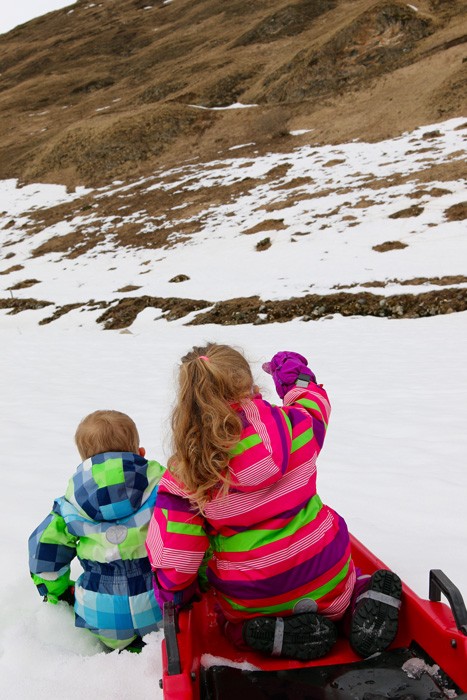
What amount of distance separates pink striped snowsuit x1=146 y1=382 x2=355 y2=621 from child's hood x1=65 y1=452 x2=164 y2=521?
8.3 inches

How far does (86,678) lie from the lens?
2.20m

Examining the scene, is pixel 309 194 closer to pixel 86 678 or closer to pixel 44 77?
pixel 86 678

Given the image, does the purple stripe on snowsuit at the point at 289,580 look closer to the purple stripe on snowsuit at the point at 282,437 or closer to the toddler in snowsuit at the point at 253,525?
the toddler in snowsuit at the point at 253,525

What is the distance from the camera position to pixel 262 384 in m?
2.78

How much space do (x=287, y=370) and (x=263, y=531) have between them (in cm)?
82

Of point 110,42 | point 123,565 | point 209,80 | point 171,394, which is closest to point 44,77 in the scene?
point 110,42

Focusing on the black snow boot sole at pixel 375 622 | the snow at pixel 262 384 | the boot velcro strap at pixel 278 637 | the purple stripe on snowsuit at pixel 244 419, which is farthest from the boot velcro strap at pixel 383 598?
the purple stripe on snowsuit at pixel 244 419

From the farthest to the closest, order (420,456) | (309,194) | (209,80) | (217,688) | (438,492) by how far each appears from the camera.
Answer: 1. (209,80)
2. (309,194)
3. (420,456)
4. (438,492)
5. (217,688)

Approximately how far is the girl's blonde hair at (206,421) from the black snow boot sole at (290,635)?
0.50 meters

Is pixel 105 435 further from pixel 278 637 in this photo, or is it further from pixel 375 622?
pixel 375 622

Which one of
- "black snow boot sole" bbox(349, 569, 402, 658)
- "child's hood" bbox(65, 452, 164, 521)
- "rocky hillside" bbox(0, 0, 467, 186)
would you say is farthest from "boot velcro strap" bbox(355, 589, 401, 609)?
"rocky hillside" bbox(0, 0, 467, 186)

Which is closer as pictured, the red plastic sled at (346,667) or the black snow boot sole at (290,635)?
the red plastic sled at (346,667)

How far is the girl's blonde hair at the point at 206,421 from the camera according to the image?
A: 77.1 inches

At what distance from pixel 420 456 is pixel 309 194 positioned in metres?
17.8
